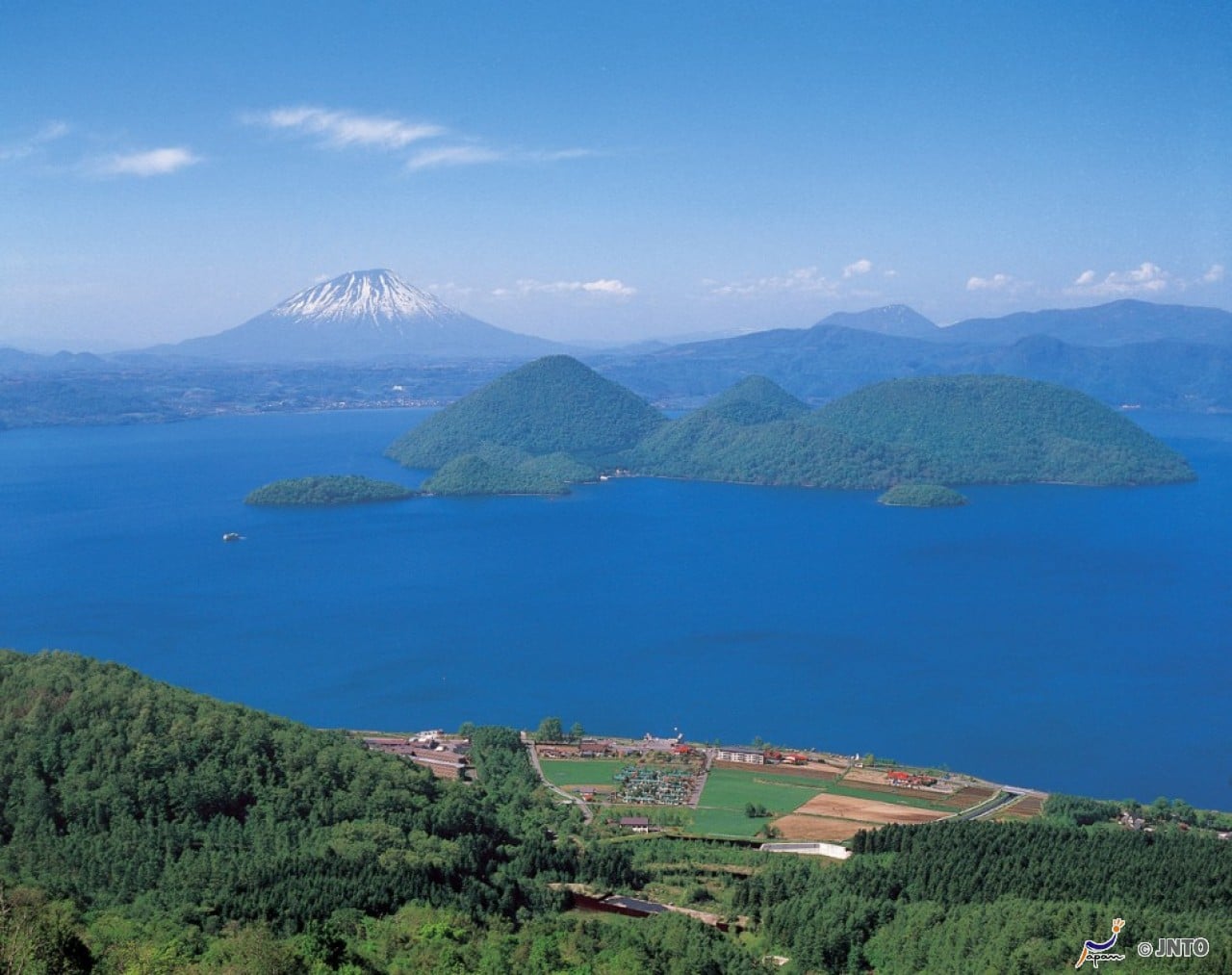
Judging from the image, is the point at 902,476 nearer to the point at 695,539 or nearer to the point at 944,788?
the point at 695,539

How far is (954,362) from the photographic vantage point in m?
93.2

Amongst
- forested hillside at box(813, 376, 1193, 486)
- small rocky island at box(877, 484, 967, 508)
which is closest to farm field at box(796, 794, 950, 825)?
small rocky island at box(877, 484, 967, 508)

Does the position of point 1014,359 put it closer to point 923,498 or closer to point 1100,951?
point 923,498

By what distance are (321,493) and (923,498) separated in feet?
61.6

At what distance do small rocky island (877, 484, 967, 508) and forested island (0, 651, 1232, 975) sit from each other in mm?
26245

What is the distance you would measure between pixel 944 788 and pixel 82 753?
9.43m

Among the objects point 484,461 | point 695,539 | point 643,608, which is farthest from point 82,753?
point 484,461

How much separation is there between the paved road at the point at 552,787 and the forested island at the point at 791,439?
83.4 ft

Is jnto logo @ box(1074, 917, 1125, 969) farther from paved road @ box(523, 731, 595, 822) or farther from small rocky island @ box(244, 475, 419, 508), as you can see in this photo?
small rocky island @ box(244, 475, 419, 508)

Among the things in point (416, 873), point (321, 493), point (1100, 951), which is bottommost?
point (416, 873)

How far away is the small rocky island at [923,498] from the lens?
39500 mm

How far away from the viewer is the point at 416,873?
10.1 m

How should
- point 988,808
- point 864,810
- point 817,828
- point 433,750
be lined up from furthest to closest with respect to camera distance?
point 433,750 < point 988,808 < point 864,810 < point 817,828

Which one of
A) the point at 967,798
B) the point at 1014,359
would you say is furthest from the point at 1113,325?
the point at 967,798
